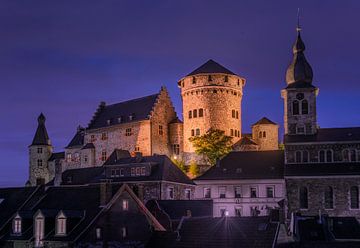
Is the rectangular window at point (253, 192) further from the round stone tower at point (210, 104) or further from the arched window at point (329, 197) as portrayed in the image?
the round stone tower at point (210, 104)

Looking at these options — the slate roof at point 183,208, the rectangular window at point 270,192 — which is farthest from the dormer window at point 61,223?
the rectangular window at point 270,192

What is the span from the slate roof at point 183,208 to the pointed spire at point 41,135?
67.8 metres

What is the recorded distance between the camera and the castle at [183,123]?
341ft

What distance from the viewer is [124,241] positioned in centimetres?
5100

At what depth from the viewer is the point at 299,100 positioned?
266 feet

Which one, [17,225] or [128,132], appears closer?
[17,225]

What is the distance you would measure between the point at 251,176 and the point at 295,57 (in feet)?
49.6

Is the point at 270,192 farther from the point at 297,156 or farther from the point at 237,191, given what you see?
the point at 297,156

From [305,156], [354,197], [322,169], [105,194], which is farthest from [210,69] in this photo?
[105,194]

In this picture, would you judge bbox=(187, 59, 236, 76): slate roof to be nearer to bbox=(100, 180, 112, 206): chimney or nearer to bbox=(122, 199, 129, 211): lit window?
bbox=(122, 199, 129, 211): lit window

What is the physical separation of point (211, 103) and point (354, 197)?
3784 centimetres

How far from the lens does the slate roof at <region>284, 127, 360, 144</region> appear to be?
7600 centimetres

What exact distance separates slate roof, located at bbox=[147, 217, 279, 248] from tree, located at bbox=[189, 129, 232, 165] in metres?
51.6

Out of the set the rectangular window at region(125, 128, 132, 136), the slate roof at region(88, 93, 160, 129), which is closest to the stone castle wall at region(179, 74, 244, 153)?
the slate roof at region(88, 93, 160, 129)
